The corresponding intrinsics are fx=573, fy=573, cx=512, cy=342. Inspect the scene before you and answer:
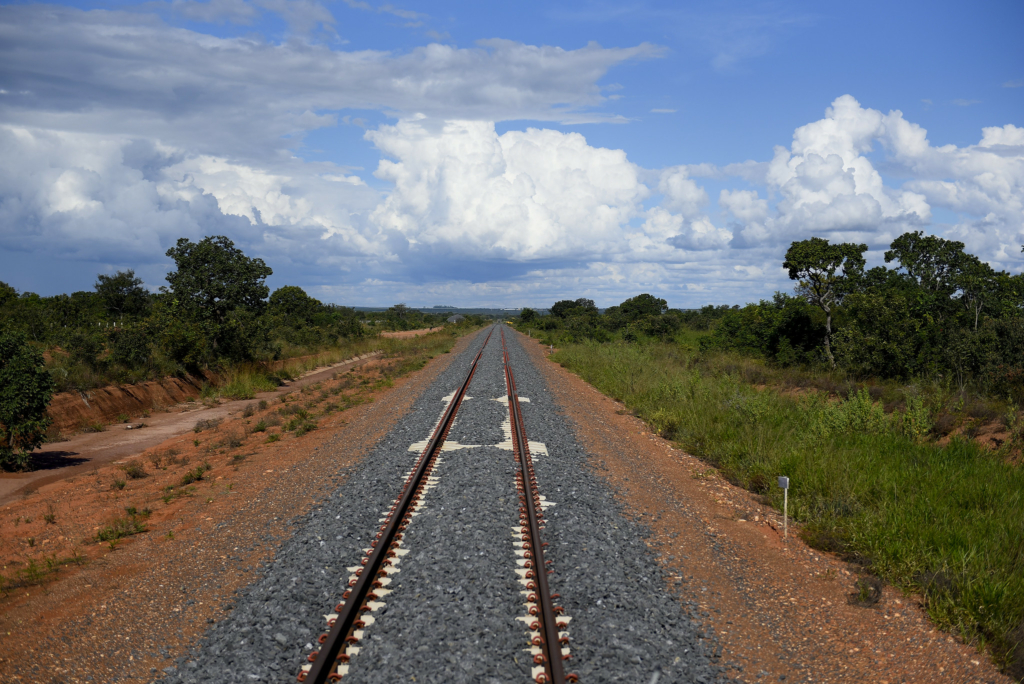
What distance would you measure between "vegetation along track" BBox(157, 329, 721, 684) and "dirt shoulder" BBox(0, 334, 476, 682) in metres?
0.46

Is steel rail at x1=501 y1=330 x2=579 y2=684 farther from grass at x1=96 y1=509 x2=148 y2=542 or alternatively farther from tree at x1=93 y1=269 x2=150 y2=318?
tree at x1=93 y1=269 x2=150 y2=318

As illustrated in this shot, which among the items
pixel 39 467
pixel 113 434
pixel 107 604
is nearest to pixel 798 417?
pixel 107 604

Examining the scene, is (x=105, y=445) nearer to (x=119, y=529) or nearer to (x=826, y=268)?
(x=119, y=529)

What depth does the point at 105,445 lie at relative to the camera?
1591 cm

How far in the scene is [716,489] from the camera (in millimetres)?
9562

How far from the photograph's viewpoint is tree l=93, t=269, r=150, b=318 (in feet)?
187

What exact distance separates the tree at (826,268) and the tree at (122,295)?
5739 centimetres

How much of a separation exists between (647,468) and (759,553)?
360cm

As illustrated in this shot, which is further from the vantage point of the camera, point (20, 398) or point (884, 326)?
point (884, 326)

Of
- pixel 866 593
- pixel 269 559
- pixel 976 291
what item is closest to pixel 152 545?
pixel 269 559

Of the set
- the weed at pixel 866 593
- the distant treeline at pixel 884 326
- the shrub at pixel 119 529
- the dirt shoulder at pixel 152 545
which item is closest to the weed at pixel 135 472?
the dirt shoulder at pixel 152 545

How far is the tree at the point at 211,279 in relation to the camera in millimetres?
26906

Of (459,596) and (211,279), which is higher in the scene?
(211,279)

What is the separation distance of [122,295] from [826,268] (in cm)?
6263
